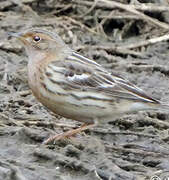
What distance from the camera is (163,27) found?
1197cm

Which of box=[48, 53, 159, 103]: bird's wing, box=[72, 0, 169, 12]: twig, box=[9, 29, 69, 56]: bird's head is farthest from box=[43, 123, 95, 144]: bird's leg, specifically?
box=[72, 0, 169, 12]: twig

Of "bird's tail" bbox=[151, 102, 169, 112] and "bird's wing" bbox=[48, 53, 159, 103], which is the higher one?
"bird's wing" bbox=[48, 53, 159, 103]

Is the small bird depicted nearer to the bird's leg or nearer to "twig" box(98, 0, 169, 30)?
the bird's leg

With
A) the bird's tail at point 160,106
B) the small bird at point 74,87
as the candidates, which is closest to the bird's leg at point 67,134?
the small bird at point 74,87

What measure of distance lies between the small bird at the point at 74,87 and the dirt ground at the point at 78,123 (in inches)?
14.7

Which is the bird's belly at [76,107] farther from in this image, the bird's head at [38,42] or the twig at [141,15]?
the twig at [141,15]

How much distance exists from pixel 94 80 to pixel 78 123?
0.98m

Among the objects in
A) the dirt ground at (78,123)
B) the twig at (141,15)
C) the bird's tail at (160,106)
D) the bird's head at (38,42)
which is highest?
the bird's head at (38,42)

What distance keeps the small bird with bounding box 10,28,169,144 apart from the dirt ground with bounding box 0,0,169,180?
37cm

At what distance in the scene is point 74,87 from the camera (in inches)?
307

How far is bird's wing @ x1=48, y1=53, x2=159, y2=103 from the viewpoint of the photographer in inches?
311

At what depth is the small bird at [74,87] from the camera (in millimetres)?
7617

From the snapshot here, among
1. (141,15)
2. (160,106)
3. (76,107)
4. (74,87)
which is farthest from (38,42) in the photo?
(141,15)

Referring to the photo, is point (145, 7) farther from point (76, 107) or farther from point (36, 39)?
point (76, 107)
